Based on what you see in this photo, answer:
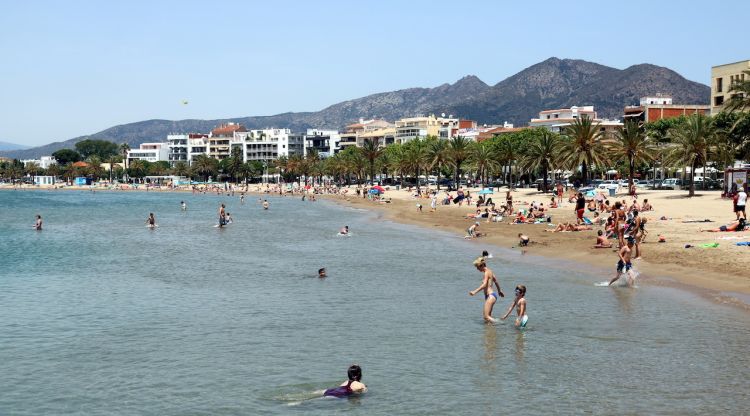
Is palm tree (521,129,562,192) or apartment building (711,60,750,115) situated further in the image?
apartment building (711,60,750,115)

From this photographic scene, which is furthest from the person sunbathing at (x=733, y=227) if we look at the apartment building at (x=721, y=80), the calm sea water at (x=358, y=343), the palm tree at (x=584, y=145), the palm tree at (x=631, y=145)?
the apartment building at (x=721, y=80)

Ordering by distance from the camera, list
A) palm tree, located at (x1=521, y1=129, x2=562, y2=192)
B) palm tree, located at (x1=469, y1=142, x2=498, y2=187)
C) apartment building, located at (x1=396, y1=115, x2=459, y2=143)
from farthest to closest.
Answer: apartment building, located at (x1=396, y1=115, x2=459, y2=143) < palm tree, located at (x1=469, y1=142, x2=498, y2=187) < palm tree, located at (x1=521, y1=129, x2=562, y2=192)

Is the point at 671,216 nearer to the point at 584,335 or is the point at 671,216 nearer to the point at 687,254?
the point at 687,254

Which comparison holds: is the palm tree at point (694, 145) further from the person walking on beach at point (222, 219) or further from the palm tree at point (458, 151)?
the palm tree at point (458, 151)

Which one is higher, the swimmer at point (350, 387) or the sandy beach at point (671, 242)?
the sandy beach at point (671, 242)

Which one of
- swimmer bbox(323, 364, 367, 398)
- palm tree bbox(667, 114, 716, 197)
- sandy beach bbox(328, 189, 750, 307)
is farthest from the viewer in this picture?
palm tree bbox(667, 114, 716, 197)

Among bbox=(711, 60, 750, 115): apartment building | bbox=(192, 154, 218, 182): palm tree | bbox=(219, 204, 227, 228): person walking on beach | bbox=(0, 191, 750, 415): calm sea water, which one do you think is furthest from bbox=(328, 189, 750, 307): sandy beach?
bbox=(192, 154, 218, 182): palm tree

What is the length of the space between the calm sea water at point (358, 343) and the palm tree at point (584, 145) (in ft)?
124

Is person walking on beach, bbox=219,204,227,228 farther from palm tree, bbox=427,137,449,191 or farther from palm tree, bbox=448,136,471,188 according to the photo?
palm tree, bbox=427,137,449,191

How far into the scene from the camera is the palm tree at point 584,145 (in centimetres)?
6806

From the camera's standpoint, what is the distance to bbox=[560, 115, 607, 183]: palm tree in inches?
2680

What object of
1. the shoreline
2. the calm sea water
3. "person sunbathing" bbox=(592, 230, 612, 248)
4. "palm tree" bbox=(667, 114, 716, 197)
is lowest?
the calm sea water

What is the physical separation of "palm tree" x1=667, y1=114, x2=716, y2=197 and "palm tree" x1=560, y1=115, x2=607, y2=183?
30.7 ft

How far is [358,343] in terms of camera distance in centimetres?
1797
